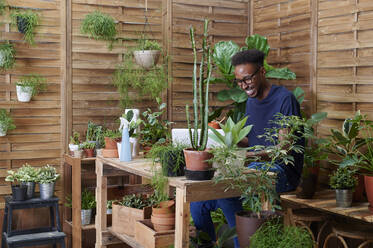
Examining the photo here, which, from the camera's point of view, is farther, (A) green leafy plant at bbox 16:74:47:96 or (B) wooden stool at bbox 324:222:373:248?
(A) green leafy plant at bbox 16:74:47:96

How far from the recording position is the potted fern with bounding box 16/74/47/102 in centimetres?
447

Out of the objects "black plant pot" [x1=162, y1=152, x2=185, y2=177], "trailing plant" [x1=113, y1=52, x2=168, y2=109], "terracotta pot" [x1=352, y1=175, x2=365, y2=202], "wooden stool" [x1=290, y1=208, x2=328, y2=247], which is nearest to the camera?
"black plant pot" [x1=162, y1=152, x2=185, y2=177]

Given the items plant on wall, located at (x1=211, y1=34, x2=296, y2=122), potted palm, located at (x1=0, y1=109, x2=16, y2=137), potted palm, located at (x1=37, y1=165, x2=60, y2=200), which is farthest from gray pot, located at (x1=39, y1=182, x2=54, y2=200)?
plant on wall, located at (x1=211, y1=34, x2=296, y2=122)

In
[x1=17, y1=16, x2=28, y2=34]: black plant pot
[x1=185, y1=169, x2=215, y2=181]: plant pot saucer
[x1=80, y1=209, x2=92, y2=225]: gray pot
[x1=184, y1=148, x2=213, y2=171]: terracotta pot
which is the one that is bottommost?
[x1=80, y1=209, x2=92, y2=225]: gray pot

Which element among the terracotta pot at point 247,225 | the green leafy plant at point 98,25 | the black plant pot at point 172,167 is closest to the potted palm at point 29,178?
the green leafy plant at point 98,25

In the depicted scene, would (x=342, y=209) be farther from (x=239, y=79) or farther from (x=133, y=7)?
(x=133, y=7)

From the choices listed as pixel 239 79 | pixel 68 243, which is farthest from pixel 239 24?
pixel 68 243

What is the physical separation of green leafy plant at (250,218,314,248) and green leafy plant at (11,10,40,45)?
3.10 meters

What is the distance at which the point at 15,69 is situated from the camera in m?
4.54

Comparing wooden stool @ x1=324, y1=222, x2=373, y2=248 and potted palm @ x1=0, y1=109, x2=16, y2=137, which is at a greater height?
potted palm @ x1=0, y1=109, x2=16, y2=137

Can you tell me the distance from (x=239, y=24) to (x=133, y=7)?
123 centimetres

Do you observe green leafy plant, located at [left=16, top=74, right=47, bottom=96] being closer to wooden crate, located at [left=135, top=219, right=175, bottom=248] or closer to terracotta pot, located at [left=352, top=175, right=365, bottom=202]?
wooden crate, located at [left=135, top=219, right=175, bottom=248]

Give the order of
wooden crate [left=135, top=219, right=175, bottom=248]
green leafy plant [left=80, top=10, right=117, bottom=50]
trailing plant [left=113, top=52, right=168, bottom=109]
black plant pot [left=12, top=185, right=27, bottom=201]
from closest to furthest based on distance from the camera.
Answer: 1. wooden crate [left=135, top=219, right=175, bottom=248]
2. black plant pot [left=12, top=185, right=27, bottom=201]
3. green leafy plant [left=80, top=10, right=117, bottom=50]
4. trailing plant [left=113, top=52, right=168, bottom=109]

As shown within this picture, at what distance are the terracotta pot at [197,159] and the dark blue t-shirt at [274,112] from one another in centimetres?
92
